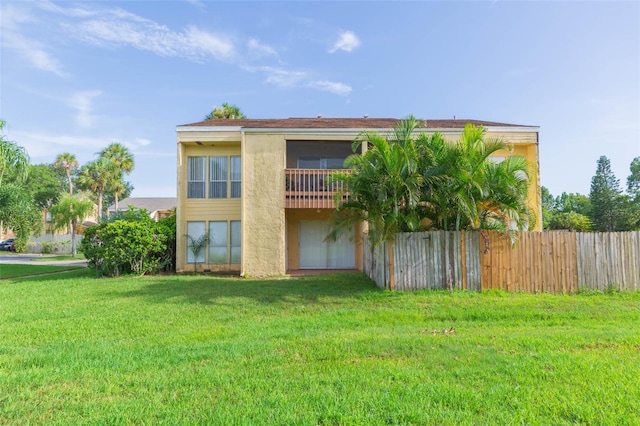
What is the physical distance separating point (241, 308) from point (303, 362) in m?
3.78

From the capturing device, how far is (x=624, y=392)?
3.47 m

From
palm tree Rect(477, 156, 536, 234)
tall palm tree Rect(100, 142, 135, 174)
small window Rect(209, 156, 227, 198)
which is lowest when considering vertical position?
palm tree Rect(477, 156, 536, 234)

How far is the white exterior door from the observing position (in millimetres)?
15898

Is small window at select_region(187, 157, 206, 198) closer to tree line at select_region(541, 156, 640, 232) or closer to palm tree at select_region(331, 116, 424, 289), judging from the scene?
palm tree at select_region(331, 116, 424, 289)

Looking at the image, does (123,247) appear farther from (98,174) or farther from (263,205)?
(98,174)

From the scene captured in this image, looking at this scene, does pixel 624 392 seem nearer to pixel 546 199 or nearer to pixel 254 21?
pixel 254 21

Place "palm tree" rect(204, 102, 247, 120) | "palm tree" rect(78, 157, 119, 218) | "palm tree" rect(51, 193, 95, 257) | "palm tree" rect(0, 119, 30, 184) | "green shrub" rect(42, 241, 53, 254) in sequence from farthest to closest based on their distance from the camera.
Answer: "green shrub" rect(42, 241, 53, 254) → "palm tree" rect(78, 157, 119, 218) → "palm tree" rect(51, 193, 95, 257) → "palm tree" rect(204, 102, 247, 120) → "palm tree" rect(0, 119, 30, 184)

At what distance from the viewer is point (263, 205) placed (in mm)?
13758

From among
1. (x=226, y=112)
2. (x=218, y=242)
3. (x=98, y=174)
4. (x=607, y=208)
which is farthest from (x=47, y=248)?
(x=607, y=208)

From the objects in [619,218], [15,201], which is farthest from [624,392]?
[619,218]

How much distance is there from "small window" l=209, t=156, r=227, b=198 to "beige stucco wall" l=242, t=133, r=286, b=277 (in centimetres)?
200

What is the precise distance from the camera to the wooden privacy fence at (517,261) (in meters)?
9.18

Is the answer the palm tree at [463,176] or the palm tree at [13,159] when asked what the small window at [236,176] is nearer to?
the palm tree at [13,159]

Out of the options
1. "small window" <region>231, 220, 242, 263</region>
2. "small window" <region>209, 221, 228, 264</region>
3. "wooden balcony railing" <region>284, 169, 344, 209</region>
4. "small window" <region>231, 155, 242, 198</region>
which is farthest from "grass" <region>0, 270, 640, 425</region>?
"small window" <region>231, 155, 242, 198</region>
